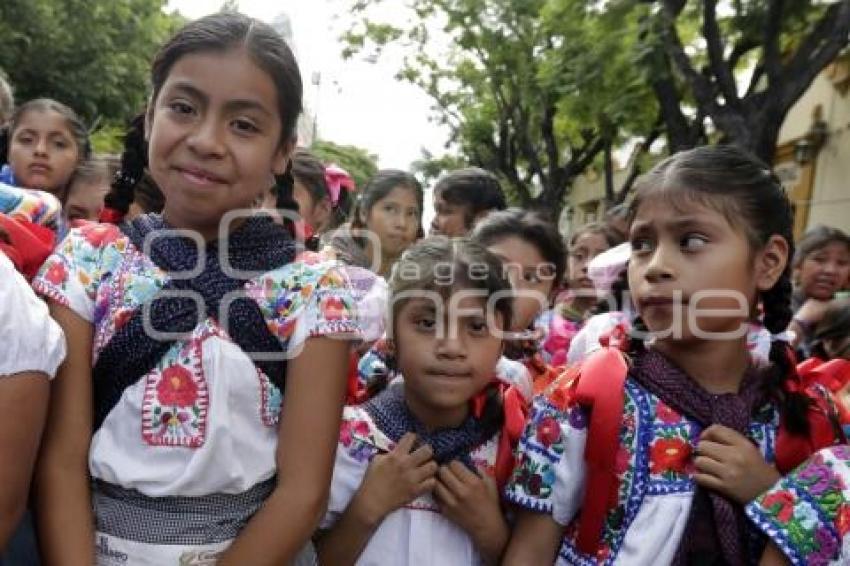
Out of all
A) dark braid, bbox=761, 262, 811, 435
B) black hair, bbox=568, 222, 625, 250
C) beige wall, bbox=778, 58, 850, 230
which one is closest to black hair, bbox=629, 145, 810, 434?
dark braid, bbox=761, 262, 811, 435

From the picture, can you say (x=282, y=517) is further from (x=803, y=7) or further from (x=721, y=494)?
(x=803, y=7)

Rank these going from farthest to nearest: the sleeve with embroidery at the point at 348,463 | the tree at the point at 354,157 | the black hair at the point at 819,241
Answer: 1. the tree at the point at 354,157
2. the black hair at the point at 819,241
3. the sleeve with embroidery at the point at 348,463

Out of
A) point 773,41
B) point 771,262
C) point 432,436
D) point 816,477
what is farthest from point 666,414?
point 773,41

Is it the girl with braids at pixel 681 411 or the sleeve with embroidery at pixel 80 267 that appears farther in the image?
the girl with braids at pixel 681 411

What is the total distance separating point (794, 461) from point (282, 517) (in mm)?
956

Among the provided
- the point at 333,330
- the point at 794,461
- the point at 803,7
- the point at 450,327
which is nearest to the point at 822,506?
the point at 794,461

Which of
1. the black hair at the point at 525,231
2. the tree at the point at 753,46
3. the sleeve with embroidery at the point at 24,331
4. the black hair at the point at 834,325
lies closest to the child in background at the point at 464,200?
the black hair at the point at 525,231

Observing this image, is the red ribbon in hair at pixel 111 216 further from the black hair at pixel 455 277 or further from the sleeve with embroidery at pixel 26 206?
the black hair at pixel 455 277

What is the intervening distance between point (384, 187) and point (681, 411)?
223cm

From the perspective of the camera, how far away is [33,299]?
3.80 feet

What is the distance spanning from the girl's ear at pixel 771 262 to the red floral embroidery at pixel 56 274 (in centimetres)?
128

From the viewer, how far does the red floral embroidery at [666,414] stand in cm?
144

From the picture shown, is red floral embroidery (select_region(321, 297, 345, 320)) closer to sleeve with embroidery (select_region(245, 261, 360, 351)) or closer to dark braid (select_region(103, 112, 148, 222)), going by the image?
sleeve with embroidery (select_region(245, 261, 360, 351))

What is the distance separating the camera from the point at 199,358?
1.27 meters
